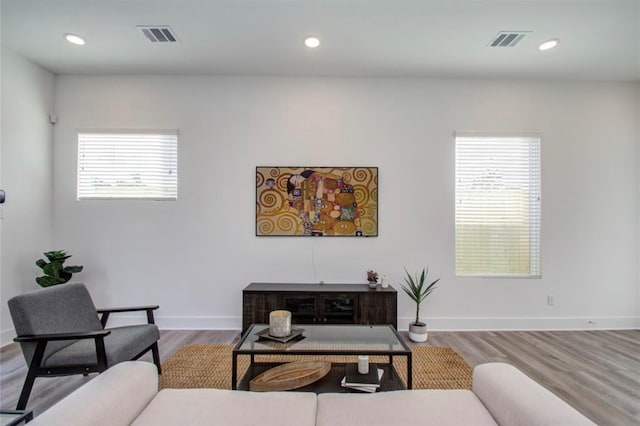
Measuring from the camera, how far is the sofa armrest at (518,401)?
1148 millimetres

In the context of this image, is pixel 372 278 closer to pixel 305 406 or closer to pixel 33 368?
pixel 305 406

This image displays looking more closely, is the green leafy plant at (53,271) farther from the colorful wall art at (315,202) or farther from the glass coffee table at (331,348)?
the glass coffee table at (331,348)

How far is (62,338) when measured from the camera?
197cm

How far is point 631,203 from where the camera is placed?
3922 mm

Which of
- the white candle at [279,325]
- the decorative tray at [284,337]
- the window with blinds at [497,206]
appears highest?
the window with blinds at [497,206]

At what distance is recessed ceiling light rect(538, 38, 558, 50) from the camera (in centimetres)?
310

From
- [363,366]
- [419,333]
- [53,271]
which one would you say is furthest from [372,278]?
[53,271]

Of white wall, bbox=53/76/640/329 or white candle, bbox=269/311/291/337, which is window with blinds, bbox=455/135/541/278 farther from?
white candle, bbox=269/311/291/337

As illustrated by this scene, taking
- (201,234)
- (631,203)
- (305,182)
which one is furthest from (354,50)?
(631,203)

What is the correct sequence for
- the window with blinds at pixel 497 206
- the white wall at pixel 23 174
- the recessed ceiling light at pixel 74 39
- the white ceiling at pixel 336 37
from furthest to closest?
the window with blinds at pixel 497 206, the white wall at pixel 23 174, the recessed ceiling light at pixel 74 39, the white ceiling at pixel 336 37

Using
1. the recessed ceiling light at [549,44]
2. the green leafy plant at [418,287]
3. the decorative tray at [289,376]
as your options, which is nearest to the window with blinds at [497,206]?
the green leafy plant at [418,287]

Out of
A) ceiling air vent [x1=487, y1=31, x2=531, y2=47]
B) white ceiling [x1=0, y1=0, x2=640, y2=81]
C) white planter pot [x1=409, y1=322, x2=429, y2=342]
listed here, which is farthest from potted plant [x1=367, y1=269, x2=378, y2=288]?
ceiling air vent [x1=487, y1=31, x2=531, y2=47]

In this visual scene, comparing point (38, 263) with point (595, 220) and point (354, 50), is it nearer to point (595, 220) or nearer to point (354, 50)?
point (354, 50)

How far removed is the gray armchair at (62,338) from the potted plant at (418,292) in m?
2.59
